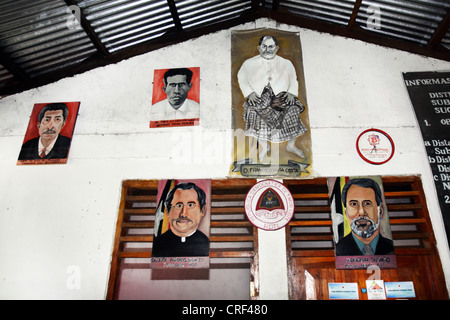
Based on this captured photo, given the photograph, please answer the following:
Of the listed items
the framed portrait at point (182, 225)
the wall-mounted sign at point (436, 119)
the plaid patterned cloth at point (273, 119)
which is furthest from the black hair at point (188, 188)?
the wall-mounted sign at point (436, 119)

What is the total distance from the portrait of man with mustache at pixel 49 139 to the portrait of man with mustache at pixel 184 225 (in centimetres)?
154

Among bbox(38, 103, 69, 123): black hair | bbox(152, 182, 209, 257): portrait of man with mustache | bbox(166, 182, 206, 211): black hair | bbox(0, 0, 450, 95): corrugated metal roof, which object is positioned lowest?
bbox(152, 182, 209, 257): portrait of man with mustache

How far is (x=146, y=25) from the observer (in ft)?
13.7

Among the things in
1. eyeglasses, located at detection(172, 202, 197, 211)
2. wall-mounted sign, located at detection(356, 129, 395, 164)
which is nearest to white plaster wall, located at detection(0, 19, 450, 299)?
wall-mounted sign, located at detection(356, 129, 395, 164)

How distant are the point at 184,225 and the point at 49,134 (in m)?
2.15

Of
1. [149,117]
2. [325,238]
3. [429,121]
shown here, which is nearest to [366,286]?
[325,238]

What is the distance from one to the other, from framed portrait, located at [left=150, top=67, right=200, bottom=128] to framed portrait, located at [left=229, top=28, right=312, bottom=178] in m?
0.51

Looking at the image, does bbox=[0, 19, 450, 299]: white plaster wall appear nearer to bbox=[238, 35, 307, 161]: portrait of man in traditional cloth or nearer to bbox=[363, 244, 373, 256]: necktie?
bbox=[238, 35, 307, 161]: portrait of man in traditional cloth

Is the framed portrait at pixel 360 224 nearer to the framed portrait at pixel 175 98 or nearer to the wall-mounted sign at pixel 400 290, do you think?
the wall-mounted sign at pixel 400 290

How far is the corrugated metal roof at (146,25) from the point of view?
3.72 m

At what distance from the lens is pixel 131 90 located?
165 inches

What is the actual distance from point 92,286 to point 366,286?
287cm

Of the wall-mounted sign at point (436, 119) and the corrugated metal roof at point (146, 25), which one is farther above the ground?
the corrugated metal roof at point (146, 25)

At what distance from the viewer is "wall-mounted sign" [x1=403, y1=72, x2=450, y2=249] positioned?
11.4 feet
